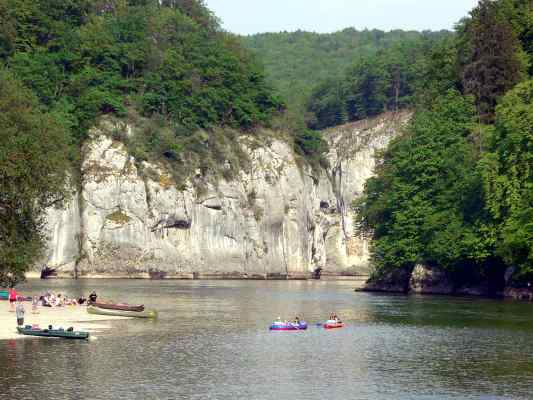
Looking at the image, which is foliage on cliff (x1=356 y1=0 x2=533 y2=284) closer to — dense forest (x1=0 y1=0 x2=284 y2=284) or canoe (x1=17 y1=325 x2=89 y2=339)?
canoe (x1=17 y1=325 x2=89 y2=339)

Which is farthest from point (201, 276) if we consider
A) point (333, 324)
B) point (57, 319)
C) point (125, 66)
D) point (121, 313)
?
point (333, 324)

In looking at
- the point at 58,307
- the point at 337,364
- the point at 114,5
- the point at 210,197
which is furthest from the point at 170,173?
the point at 337,364

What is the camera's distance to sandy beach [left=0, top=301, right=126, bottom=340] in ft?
183

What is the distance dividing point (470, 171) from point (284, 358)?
47154 millimetres

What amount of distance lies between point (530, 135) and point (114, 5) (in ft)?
319

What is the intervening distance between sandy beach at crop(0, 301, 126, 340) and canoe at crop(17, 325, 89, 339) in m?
0.37

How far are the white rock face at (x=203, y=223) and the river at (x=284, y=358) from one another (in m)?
54.0

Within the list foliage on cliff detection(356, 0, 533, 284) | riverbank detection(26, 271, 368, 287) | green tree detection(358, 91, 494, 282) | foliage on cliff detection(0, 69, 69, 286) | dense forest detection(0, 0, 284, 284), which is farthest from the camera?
dense forest detection(0, 0, 284, 284)

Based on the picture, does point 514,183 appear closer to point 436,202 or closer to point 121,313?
point 436,202

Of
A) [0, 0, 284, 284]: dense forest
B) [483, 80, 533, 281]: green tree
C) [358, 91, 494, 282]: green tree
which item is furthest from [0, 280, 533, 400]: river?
[0, 0, 284, 284]: dense forest

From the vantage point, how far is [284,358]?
4788 cm

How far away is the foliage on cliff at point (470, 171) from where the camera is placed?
81562 mm

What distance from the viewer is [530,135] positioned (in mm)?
79688

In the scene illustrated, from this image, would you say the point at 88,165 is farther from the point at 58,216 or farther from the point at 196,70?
the point at 196,70
